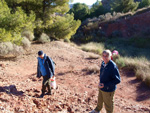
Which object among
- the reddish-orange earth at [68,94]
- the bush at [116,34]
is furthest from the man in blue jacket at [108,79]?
the bush at [116,34]

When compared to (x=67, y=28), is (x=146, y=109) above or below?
below

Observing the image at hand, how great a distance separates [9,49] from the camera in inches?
366

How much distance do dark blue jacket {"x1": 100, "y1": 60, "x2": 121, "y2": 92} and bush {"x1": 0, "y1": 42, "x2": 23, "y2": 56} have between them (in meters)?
7.93

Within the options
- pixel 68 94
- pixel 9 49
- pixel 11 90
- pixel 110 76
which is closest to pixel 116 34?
pixel 9 49

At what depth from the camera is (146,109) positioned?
13.3 ft

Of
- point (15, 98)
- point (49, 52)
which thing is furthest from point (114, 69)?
point (49, 52)

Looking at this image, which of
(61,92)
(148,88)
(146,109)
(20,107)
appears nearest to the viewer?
(20,107)

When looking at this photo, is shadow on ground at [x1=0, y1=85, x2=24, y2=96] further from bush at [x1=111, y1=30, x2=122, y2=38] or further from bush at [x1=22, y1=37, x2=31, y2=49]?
bush at [x1=111, y1=30, x2=122, y2=38]

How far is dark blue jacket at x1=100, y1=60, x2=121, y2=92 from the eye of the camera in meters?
2.82

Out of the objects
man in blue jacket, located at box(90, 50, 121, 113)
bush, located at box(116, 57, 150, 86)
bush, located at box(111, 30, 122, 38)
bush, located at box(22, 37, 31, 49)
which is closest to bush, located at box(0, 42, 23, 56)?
bush, located at box(22, 37, 31, 49)

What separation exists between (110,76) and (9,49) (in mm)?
8222

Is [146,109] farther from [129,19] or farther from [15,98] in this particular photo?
[129,19]

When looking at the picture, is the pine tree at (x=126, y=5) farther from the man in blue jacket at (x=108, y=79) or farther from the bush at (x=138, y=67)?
the man in blue jacket at (x=108, y=79)

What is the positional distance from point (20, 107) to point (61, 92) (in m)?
1.61
